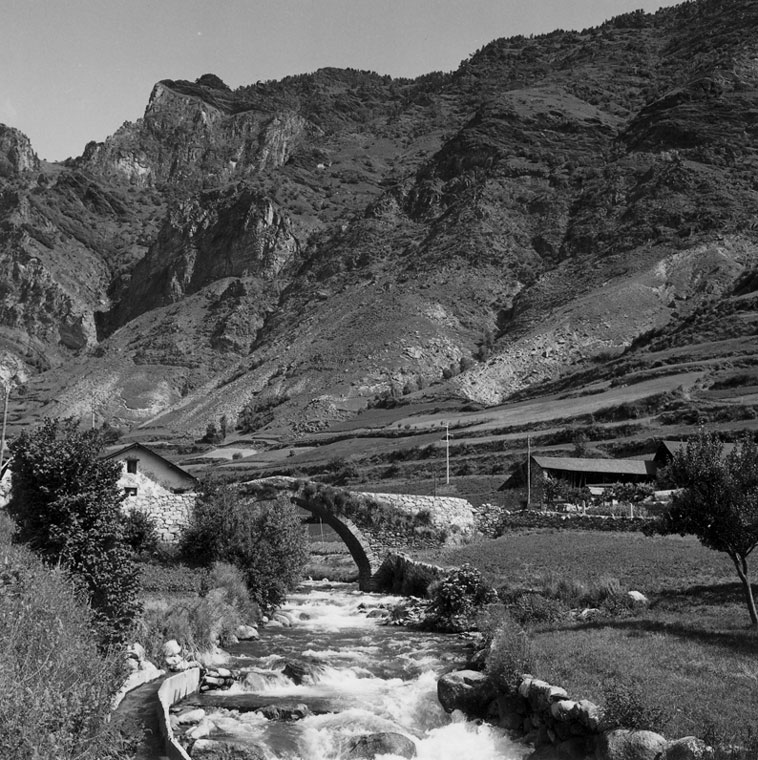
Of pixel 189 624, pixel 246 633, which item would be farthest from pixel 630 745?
pixel 246 633

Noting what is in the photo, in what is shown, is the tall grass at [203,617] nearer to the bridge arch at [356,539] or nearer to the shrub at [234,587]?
the shrub at [234,587]

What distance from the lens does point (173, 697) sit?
679 inches

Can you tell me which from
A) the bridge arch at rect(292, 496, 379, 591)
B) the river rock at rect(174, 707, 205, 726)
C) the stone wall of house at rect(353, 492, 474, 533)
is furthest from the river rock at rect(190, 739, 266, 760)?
the stone wall of house at rect(353, 492, 474, 533)

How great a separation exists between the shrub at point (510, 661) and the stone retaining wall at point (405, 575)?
1375 cm

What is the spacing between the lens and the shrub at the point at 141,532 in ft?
97.0

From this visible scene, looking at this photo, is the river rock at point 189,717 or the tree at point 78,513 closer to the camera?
the river rock at point 189,717

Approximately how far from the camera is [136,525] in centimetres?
2983

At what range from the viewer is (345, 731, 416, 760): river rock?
47.0ft

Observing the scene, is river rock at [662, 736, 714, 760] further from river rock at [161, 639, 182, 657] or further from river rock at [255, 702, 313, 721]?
river rock at [161, 639, 182, 657]

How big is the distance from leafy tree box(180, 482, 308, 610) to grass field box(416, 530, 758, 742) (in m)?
7.86

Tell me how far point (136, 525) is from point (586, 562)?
16570mm

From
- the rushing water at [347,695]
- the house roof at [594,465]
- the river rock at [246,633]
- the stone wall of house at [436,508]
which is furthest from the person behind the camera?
the house roof at [594,465]

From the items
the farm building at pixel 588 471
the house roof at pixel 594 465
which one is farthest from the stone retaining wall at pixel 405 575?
the house roof at pixel 594 465

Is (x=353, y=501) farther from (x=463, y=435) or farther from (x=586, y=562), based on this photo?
(x=463, y=435)
